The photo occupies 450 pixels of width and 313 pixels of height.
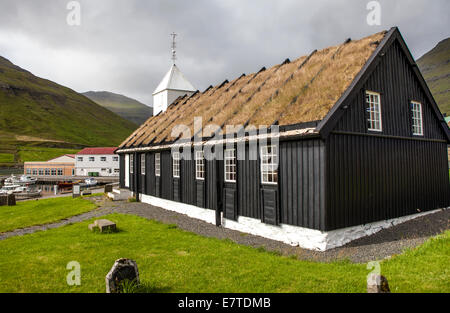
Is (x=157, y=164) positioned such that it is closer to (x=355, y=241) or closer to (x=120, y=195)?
(x=120, y=195)

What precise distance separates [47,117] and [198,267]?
17500cm

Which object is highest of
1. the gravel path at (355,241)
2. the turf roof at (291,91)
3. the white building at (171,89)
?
the white building at (171,89)

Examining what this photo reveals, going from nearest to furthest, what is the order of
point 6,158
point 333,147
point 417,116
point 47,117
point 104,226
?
point 333,147 → point 104,226 → point 417,116 → point 6,158 → point 47,117

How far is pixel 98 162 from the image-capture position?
68562mm

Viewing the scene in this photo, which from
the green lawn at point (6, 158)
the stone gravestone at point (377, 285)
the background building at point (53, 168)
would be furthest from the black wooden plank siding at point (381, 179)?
the green lawn at point (6, 158)

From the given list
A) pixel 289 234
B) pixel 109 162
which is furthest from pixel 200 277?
pixel 109 162

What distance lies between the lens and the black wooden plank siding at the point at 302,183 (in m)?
9.38

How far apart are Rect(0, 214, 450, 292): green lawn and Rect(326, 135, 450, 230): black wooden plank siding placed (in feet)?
7.34

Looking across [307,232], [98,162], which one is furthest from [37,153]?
[307,232]

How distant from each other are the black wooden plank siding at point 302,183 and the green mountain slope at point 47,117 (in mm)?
136579

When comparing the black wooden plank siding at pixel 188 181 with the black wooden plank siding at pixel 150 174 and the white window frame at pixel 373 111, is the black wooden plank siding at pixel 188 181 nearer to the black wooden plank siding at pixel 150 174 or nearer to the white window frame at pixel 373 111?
the black wooden plank siding at pixel 150 174

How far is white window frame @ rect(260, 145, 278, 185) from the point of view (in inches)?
427

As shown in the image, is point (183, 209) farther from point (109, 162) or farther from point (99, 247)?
point (109, 162)

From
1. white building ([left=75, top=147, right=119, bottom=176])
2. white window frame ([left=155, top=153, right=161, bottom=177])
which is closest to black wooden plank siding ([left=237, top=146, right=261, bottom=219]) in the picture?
white window frame ([left=155, top=153, right=161, bottom=177])
